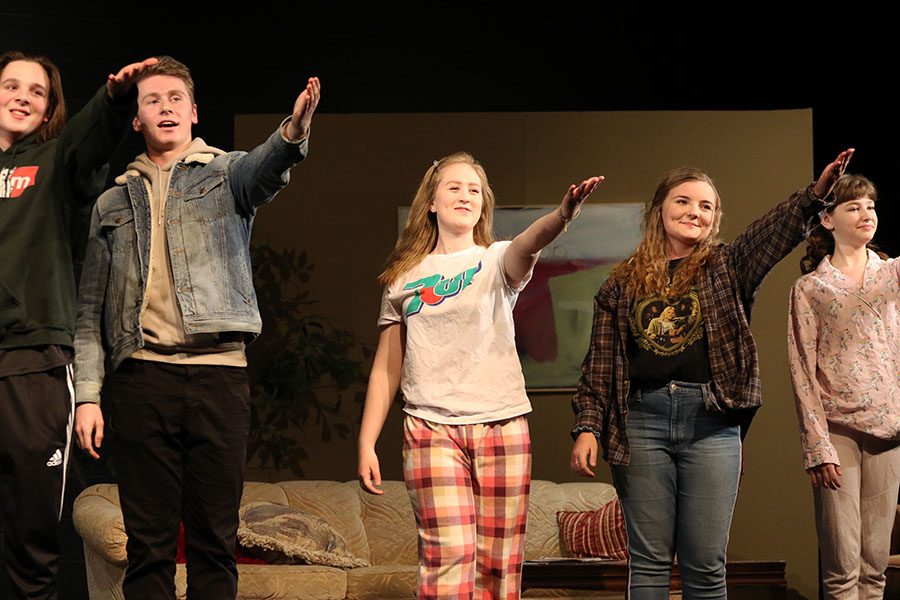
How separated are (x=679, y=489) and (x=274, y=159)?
1.40 m

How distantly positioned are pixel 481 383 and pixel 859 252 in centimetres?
170

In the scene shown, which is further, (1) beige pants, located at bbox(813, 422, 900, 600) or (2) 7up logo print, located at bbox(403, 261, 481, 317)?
(1) beige pants, located at bbox(813, 422, 900, 600)

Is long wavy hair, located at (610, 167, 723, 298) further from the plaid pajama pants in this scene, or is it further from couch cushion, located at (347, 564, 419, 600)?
couch cushion, located at (347, 564, 419, 600)

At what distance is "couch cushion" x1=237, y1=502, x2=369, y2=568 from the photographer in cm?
473

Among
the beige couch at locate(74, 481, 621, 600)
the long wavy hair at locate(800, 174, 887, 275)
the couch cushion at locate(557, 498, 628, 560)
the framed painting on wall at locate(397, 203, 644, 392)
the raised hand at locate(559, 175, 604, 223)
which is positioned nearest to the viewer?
the raised hand at locate(559, 175, 604, 223)

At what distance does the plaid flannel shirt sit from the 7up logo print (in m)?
0.47

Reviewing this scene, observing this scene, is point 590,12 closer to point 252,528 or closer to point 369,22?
point 369,22

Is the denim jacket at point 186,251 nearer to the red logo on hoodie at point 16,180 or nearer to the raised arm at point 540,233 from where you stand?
the red logo on hoodie at point 16,180

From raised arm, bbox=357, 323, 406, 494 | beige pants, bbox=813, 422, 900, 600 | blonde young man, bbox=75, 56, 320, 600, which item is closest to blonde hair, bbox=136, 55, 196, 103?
blonde young man, bbox=75, 56, 320, 600

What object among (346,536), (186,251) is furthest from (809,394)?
(346,536)

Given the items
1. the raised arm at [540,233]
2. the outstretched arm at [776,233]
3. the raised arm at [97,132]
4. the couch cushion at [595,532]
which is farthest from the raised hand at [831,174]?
the couch cushion at [595,532]

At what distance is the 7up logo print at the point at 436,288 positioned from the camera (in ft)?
9.73

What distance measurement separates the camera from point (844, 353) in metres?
3.69

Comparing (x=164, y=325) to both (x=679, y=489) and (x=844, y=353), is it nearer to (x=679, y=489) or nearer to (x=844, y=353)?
(x=679, y=489)
